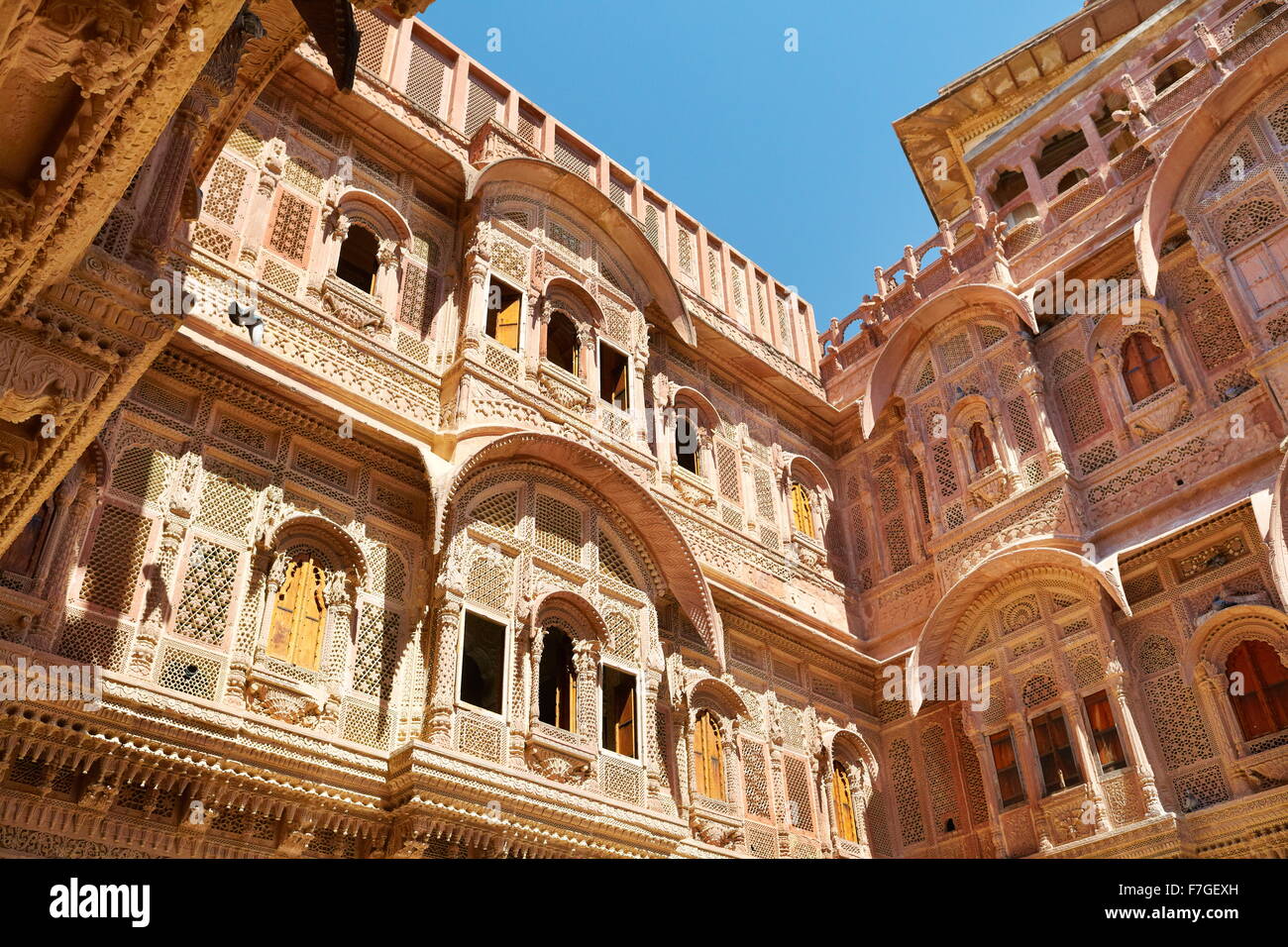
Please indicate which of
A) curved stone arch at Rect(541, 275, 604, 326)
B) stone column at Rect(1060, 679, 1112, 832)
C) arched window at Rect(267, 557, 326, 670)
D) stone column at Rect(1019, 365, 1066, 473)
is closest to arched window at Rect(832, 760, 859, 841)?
stone column at Rect(1060, 679, 1112, 832)

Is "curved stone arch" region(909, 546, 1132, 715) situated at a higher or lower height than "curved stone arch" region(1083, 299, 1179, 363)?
lower

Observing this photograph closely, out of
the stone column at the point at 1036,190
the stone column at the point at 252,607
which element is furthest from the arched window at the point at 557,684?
the stone column at the point at 1036,190

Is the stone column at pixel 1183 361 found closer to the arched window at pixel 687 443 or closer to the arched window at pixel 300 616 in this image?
the arched window at pixel 687 443

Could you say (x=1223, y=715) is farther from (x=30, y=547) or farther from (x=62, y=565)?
(x=30, y=547)

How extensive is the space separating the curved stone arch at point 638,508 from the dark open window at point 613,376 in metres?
1.69

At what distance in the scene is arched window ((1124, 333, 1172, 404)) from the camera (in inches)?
441

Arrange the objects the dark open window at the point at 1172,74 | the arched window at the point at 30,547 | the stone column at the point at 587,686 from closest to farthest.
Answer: the arched window at the point at 30,547
the stone column at the point at 587,686
the dark open window at the point at 1172,74

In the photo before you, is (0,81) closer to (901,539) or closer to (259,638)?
(259,638)

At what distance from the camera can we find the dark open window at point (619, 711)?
31.1ft

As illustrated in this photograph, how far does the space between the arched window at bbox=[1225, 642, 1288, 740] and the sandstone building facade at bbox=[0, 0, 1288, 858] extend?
0.12ft

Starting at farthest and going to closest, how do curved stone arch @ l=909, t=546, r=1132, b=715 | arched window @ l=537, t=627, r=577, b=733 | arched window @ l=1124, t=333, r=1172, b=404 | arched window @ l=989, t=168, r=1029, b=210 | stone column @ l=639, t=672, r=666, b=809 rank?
arched window @ l=989, t=168, r=1029, b=210
arched window @ l=1124, t=333, r=1172, b=404
curved stone arch @ l=909, t=546, r=1132, b=715
stone column @ l=639, t=672, r=666, b=809
arched window @ l=537, t=627, r=577, b=733

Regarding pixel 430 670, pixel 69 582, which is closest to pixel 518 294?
pixel 430 670

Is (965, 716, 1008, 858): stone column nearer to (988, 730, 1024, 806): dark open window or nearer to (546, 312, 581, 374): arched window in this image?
(988, 730, 1024, 806): dark open window

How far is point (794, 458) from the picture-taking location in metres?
14.1
